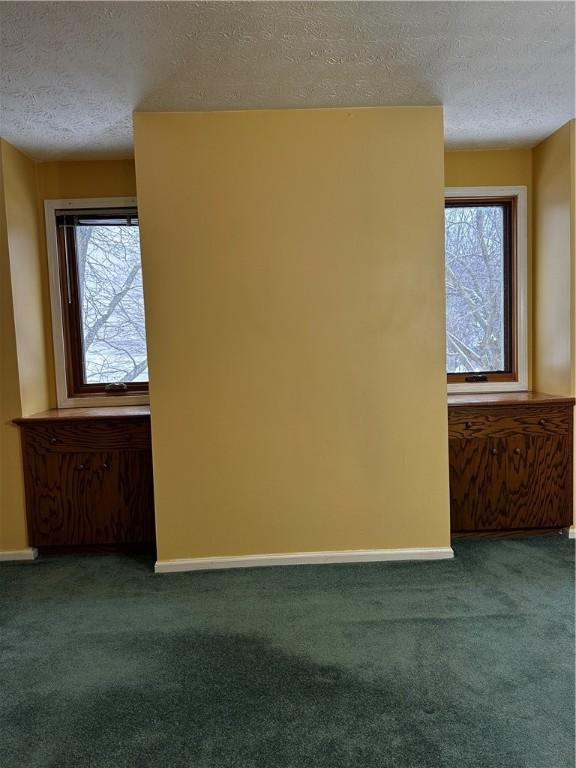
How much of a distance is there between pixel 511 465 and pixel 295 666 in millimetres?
1819

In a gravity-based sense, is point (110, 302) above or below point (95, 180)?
below

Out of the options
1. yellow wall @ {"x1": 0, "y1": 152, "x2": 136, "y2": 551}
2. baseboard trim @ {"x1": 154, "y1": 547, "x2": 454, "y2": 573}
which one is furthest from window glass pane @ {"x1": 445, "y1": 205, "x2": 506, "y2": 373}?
yellow wall @ {"x1": 0, "y1": 152, "x2": 136, "y2": 551}

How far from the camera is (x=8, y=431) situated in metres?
3.01

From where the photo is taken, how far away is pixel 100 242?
3.35 metres

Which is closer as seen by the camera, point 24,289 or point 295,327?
point 295,327

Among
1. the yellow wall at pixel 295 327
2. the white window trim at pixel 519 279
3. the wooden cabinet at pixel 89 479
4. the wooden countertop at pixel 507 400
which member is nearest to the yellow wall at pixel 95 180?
the yellow wall at pixel 295 327

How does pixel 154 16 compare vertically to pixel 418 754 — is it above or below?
above

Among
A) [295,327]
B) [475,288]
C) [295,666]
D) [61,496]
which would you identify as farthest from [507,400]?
[61,496]

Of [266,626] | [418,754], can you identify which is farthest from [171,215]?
[418,754]

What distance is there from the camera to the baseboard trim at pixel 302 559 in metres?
2.75

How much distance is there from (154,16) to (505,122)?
6.61ft

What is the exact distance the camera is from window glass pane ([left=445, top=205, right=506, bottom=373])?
11.1 ft

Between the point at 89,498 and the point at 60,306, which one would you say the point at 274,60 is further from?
the point at 89,498

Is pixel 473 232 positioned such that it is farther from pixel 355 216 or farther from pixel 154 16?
pixel 154 16
